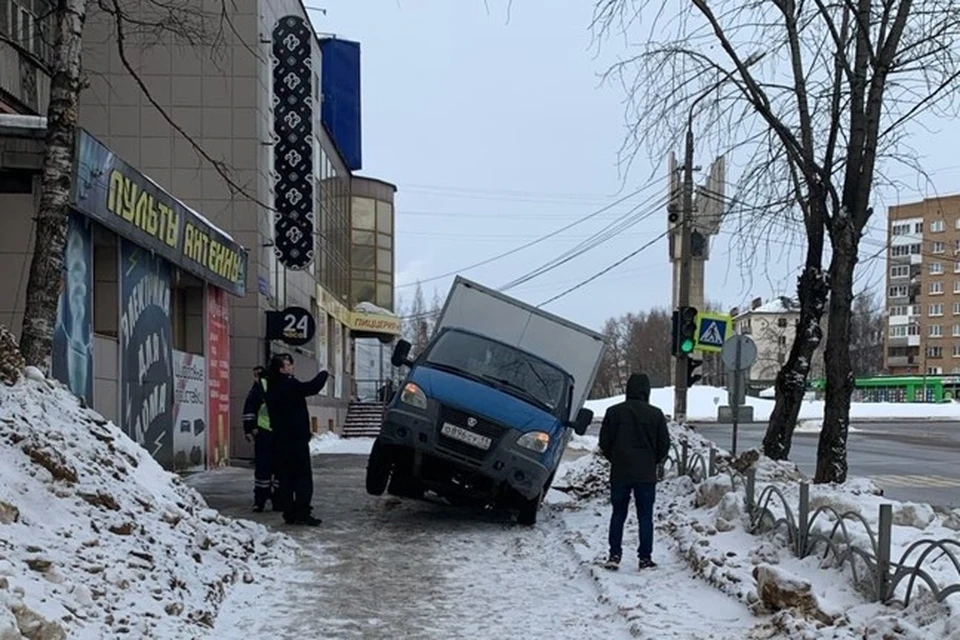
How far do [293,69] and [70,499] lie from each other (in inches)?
624

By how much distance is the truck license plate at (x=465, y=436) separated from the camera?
9.60 meters

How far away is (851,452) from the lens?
25.4m

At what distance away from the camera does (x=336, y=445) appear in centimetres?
2567

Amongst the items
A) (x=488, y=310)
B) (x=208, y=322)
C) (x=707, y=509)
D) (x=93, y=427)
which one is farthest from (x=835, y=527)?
(x=208, y=322)

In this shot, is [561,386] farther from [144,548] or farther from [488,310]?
[144,548]

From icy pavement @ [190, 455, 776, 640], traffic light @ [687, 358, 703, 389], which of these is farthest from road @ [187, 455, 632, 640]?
traffic light @ [687, 358, 703, 389]

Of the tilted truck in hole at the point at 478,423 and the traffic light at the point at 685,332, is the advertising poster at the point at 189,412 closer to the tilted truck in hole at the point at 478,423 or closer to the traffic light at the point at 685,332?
the tilted truck in hole at the point at 478,423

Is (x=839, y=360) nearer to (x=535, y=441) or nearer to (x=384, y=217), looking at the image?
(x=535, y=441)

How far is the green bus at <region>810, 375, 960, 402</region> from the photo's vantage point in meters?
73.9

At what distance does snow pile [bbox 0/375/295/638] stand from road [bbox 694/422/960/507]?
11.2 metres

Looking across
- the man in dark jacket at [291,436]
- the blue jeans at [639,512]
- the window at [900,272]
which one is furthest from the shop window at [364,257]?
the window at [900,272]

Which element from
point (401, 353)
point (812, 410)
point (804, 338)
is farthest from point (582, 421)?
point (812, 410)

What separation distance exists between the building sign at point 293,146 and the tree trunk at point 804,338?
37.8ft

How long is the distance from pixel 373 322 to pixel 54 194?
96.5 ft
